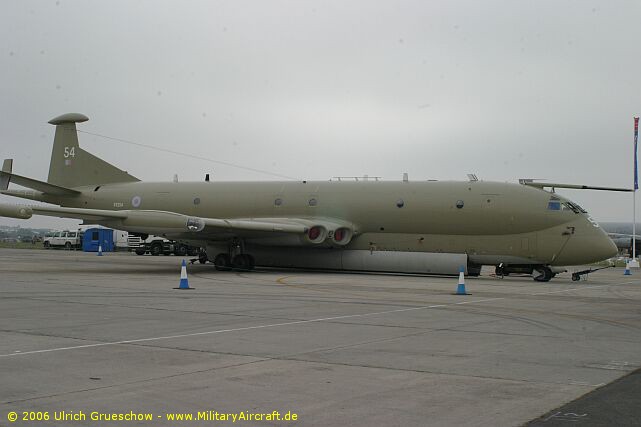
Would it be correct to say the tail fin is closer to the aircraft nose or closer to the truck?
the aircraft nose

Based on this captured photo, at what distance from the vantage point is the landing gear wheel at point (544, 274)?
25.9 m

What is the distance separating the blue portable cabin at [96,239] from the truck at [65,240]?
5.57 meters

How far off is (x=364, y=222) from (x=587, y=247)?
8093mm

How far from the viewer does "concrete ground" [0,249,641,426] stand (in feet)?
19.7

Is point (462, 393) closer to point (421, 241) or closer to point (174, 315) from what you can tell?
point (174, 315)

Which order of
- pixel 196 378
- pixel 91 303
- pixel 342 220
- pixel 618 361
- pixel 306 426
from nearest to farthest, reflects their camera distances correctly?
pixel 306 426
pixel 196 378
pixel 618 361
pixel 91 303
pixel 342 220

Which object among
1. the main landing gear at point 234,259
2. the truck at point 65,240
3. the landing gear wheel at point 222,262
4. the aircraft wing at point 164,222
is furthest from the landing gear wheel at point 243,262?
the truck at point 65,240

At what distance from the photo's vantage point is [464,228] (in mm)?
25969

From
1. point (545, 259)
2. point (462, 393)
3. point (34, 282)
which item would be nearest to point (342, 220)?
point (545, 259)

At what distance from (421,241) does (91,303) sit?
15159 millimetres

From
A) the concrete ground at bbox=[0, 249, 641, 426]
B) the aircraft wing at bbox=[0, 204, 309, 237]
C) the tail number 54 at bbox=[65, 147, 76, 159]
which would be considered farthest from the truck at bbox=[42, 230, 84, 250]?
the concrete ground at bbox=[0, 249, 641, 426]

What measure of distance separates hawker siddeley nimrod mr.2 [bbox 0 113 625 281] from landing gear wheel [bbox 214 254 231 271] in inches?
1.7

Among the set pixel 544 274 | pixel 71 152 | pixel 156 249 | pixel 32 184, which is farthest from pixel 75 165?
pixel 544 274

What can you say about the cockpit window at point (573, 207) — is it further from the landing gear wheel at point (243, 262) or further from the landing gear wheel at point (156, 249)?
the landing gear wheel at point (156, 249)
